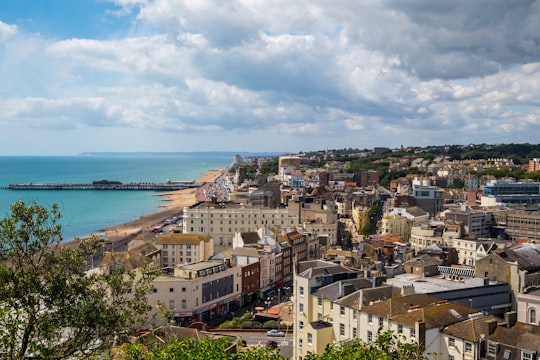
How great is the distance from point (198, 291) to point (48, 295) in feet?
101

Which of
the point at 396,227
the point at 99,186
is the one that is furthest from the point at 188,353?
the point at 99,186

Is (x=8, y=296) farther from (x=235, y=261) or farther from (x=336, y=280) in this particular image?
(x=235, y=261)

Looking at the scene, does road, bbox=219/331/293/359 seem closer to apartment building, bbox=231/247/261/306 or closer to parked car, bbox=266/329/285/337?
parked car, bbox=266/329/285/337

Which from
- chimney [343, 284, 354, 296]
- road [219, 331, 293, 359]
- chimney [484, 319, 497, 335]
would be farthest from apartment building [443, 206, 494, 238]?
chimney [484, 319, 497, 335]

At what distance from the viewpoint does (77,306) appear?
14391mm

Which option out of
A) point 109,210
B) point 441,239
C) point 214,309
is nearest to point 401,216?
point 441,239


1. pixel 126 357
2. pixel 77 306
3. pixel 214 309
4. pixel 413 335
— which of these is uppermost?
pixel 77 306

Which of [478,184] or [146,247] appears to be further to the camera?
[478,184]

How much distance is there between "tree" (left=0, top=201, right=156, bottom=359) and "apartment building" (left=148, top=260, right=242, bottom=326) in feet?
84.0

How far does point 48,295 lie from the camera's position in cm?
1394

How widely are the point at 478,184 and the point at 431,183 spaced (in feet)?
36.9

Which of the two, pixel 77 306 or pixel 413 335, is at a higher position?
pixel 77 306

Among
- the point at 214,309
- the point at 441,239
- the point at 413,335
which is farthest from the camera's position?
the point at 441,239

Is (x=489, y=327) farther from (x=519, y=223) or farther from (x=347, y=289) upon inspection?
(x=519, y=223)
